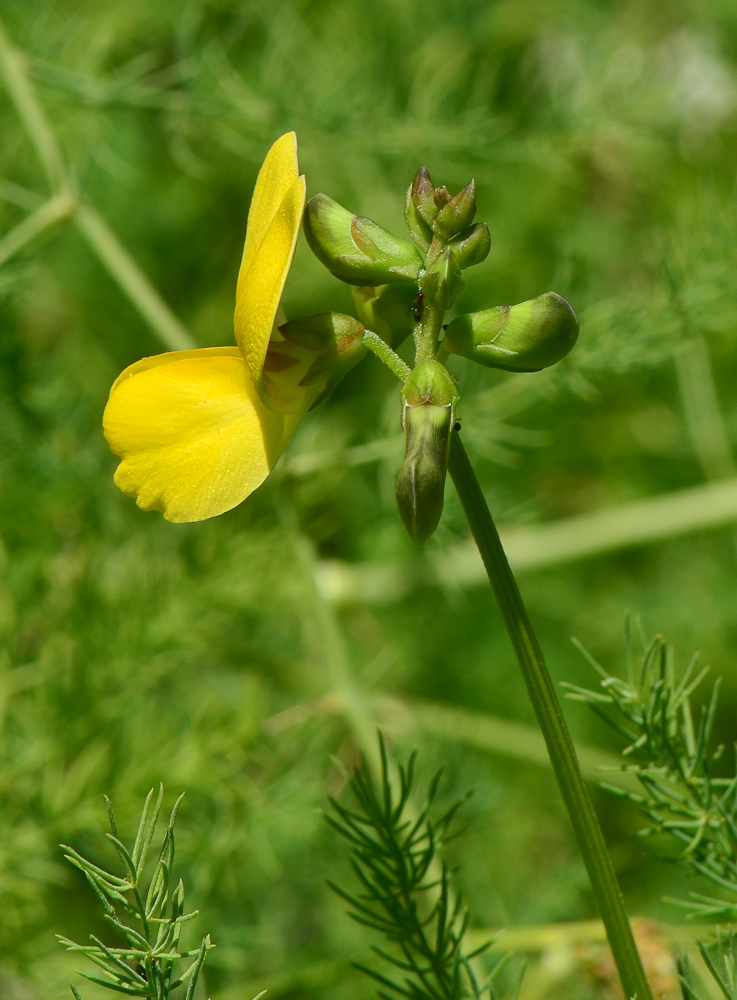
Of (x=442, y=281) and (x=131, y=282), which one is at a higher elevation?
(x=131, y=282)

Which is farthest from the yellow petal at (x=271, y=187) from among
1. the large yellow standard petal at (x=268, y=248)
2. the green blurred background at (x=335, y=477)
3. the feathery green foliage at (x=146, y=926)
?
the green blurred background at (x=335, y=477)

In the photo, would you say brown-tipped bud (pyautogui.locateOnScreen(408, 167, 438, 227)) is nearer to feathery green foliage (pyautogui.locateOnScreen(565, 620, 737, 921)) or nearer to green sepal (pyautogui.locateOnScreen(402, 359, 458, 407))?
green sepal (pyautogui.locateOnScreen(402, 359, 458, 407))

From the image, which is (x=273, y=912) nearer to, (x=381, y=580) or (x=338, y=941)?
→ (x=338, y=941)

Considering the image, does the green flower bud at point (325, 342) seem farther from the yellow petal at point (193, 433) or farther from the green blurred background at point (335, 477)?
the green blurred background at point (335, 477)

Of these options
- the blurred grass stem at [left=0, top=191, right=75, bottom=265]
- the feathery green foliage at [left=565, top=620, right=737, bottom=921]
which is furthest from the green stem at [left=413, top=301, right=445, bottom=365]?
the blurred grass stem at [left=0, top=191, right=75, bottom=265]

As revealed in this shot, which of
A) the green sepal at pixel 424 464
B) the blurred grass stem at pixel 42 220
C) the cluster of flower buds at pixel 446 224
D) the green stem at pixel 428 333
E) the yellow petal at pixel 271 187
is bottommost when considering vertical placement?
the green sepal at pixel 424 464

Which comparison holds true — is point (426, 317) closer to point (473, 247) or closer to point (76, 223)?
point (473, 247)

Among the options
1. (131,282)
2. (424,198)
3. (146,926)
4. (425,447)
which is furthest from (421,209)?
(131,282)

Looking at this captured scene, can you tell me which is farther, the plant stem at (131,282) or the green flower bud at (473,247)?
the plant stem at (131,282)
